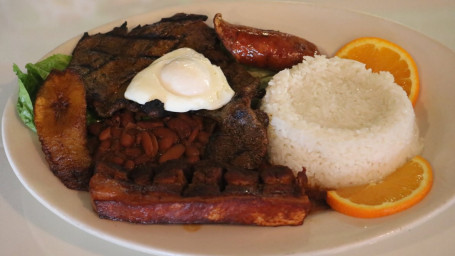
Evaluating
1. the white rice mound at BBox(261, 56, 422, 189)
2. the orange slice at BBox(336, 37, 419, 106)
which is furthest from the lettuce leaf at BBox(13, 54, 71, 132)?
the orange slice at BBox(336, 37, 419, 106)

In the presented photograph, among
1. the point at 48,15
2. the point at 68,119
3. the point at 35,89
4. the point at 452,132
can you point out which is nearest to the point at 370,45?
the point at 452,132

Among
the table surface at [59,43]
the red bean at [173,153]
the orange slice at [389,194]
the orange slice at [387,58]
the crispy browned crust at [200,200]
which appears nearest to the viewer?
the crispy browned crust at [200,200]

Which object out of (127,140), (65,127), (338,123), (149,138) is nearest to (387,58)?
(338,123)

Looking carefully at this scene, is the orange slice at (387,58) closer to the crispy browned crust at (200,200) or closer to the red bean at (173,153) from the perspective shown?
the crispy browned crust at (200,200)

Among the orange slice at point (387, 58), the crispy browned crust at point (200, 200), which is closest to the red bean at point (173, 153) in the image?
the crispy browned crust at point (200, 200)

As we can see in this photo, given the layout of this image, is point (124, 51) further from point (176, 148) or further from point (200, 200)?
point (200, 200)

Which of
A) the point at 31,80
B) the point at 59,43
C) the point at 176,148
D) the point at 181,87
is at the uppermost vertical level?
the point at 181,87
